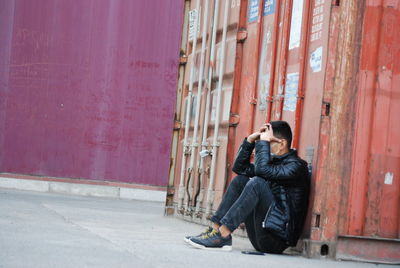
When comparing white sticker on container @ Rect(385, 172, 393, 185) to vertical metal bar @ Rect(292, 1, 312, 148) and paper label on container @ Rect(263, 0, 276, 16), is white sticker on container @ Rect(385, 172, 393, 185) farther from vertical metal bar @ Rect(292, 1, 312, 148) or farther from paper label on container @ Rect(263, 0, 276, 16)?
paper label on container @ Rect(263, 0, 276, 16)

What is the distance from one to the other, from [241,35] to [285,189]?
114 inches

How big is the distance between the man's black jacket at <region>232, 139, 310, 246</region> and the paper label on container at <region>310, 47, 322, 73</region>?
2.34ft

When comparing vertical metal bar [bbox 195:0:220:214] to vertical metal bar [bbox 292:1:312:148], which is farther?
vertical metal bar [bbox 195:0:220:214]

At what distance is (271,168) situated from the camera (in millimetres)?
6926

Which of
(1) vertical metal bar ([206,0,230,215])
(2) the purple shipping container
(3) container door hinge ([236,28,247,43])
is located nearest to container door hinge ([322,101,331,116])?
(3) container door hinge ([236,28,247,43])

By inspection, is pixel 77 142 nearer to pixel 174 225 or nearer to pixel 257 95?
pixel 174 225

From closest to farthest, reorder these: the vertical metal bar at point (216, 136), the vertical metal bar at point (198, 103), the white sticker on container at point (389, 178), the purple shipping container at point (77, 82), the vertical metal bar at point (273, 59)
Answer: the white sticker on container at point (389, 178) → the vertical metal bar at point (273, 59) → the vertical metal bar at point (216, 136) → the vertical metal bar at point (198, 103) → the purple shipping container at point (77, 82)

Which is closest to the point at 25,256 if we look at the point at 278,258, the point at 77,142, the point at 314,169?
the point at 278,258

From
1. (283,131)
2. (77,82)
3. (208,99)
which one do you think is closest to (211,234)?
(283,131)

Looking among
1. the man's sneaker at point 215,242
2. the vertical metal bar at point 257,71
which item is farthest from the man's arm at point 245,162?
the vertical metal bar at point 257,71

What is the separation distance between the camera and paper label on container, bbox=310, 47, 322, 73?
7.30 meters

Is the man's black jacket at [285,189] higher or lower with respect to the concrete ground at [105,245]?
higher

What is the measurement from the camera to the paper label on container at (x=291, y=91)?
25.4 ft

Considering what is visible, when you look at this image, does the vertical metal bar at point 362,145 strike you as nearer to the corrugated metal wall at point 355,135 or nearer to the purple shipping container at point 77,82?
the corrugated metal wall at point 355,135
